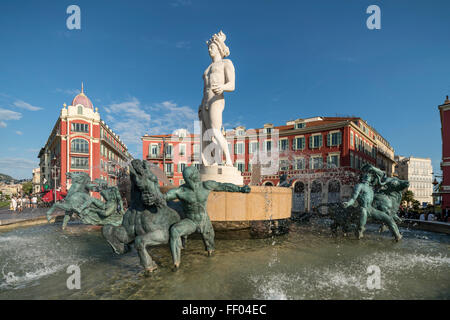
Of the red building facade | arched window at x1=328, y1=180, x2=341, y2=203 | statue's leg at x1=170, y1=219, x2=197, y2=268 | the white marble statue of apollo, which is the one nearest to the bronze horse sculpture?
the white marble statue of apollo

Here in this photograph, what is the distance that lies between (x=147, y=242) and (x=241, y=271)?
1.52 meters

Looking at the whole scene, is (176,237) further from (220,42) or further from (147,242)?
(220,42)

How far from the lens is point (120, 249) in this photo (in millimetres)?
3676

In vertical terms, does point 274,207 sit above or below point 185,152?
below

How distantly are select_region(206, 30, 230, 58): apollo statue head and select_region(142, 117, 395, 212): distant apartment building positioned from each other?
80.9 ft

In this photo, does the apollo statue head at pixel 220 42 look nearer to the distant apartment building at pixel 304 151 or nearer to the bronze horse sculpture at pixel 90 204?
the bronze horse sculpture at pixel 90 204

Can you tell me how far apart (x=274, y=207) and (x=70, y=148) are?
144ft

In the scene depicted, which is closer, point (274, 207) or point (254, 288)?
point (254, 288)

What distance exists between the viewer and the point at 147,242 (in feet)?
11.2

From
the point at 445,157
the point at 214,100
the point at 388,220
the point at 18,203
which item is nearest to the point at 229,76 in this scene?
the point at 214,100

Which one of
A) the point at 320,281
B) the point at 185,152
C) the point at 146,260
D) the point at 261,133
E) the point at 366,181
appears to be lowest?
the point at 320,281
